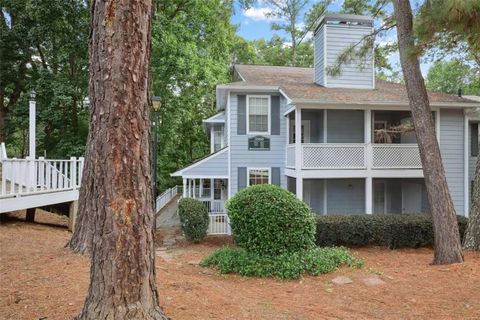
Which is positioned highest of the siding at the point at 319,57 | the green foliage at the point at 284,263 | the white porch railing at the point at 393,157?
the siding at the point at 319,57

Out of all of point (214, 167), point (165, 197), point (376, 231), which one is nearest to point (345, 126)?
point (376, 231)

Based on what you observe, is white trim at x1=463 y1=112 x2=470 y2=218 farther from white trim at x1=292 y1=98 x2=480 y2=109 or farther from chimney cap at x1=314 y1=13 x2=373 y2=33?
chimney cap at x1=314 y1=13 x2=373 y2=33

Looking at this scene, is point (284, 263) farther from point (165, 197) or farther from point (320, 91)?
point (165, 197)

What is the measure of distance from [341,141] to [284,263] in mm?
7760

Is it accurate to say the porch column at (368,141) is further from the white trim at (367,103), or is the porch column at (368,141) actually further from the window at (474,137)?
the window at (474,137)

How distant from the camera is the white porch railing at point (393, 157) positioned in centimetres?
1224

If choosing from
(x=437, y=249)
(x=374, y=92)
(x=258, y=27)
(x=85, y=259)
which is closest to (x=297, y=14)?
(x=258, y=27)

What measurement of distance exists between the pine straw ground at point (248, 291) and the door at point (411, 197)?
583cm

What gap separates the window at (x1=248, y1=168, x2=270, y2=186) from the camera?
531 inches

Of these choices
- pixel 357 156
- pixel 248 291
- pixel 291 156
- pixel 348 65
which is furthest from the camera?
pixel 348 65

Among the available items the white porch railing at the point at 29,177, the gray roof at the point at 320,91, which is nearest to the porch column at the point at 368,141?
the gray roof at the point at 320,91

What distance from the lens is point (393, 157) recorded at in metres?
Result: 12.3

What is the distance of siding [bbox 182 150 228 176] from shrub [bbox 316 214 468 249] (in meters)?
4.49

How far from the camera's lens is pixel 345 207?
44.2 feet
